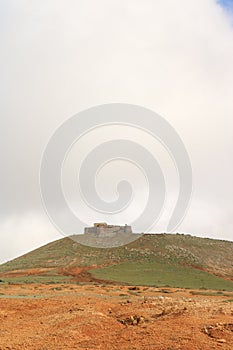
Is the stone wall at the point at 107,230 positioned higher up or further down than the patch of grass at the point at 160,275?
higher up

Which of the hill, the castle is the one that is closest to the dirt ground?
the hill

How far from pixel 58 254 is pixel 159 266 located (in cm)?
2108

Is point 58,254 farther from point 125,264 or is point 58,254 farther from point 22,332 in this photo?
point 22,332

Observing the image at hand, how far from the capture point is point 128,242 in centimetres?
7469

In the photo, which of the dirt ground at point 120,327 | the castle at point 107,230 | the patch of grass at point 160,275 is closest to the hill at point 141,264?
the patch of grass at point 160,275

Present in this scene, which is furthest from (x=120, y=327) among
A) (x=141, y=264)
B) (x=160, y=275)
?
(x=141, y=264)

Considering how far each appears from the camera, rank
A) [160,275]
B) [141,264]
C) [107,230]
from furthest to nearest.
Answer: [107,230], [141,264], [160,275]

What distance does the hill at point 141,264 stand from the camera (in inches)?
1960

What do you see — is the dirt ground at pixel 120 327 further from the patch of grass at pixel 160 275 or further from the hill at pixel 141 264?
the patch of grass at pixel 160 275

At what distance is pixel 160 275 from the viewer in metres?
53.3

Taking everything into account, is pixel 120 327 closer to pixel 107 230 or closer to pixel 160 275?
pixel 160 275

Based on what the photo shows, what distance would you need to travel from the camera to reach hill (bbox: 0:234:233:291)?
163 ft

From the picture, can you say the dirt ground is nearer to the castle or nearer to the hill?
the hill

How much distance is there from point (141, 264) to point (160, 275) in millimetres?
7295
